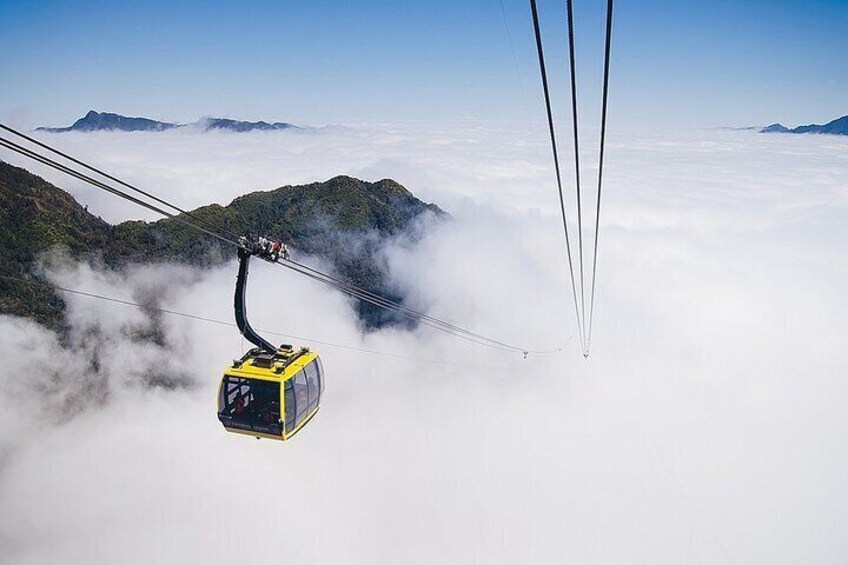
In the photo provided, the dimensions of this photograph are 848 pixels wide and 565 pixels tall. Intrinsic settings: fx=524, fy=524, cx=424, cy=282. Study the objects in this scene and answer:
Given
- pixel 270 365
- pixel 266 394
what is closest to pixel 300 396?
pixel 266 394

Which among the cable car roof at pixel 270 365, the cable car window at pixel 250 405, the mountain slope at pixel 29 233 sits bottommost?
the mountain slope at pixel 29 233

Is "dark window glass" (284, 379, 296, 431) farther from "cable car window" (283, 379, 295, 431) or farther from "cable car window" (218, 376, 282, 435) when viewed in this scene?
"cable car window" (218, 376, 282, 435)

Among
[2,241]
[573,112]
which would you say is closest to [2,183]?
[2,241]

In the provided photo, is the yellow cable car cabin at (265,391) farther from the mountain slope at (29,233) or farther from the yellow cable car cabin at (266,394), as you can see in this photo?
the mountain slope at (29,233)

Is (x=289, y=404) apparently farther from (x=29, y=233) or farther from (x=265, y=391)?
(x=29, y=233)

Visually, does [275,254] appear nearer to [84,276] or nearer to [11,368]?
[84,276]

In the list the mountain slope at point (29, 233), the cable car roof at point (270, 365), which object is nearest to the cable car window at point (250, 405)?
the cable car roof at point (270, 365)

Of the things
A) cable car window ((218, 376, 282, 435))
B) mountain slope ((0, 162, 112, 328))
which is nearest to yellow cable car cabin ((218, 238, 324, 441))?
cable car window ((218, 376, 282, 435))
